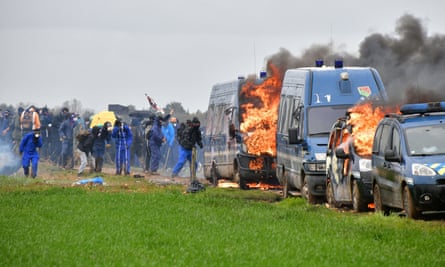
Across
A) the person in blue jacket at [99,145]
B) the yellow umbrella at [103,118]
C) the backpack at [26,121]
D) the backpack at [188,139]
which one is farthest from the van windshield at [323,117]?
the backpack at [26,121]

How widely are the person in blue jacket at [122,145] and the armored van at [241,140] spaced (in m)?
9.67

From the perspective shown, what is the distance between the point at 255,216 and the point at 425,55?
16.7 meters

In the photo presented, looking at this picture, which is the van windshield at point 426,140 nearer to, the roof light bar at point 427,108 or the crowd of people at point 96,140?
the roof light bar at point 427,108

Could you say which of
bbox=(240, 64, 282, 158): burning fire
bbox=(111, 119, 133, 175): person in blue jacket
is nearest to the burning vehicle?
bbox=(240, 64, 282, 158): burning fire

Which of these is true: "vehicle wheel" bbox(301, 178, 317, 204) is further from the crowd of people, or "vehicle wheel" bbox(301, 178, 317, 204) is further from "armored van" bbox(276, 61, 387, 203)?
the crowd of people

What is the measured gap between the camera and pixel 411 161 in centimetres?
1788

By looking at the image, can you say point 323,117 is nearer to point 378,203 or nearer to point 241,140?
point 378,203

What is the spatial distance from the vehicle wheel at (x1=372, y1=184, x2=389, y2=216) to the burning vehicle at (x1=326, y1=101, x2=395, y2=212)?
2.77ft

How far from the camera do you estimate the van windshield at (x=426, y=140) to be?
59.6 feet

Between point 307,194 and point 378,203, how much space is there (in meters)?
4.35

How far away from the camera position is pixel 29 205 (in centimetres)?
2164

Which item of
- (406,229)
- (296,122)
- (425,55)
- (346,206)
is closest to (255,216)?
(406,229)

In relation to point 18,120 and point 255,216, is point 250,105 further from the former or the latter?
point 18,120

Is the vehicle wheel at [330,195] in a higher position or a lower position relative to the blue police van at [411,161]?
lower
